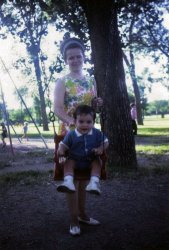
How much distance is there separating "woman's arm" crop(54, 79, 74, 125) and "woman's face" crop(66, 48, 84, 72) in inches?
8.3

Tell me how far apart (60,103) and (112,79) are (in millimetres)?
3890

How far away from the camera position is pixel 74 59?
4.12 m

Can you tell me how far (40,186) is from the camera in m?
6.91

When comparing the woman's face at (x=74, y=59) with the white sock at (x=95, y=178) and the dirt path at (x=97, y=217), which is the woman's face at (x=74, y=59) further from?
the dirt path at (x=97, y=217)

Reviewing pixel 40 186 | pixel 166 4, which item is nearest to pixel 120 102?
pixel 40 186

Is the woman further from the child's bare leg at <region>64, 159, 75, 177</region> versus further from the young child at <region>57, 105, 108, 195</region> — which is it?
the child's bare leg at <region>64, 159, 75, 177</region>

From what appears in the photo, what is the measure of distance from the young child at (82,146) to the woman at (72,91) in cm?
21

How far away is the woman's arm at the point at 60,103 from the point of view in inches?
158

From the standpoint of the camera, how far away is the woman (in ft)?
13.3

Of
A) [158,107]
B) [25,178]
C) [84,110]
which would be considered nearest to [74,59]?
[84,110]

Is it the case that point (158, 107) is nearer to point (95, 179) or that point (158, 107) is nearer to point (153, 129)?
point (153, 129)

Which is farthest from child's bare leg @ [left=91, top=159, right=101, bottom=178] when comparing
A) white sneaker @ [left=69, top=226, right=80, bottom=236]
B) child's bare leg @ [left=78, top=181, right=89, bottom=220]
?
white sneaker @ [left=69, top=226, right=80, bottom=236]

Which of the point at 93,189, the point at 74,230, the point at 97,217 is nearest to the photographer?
the point at 93,189

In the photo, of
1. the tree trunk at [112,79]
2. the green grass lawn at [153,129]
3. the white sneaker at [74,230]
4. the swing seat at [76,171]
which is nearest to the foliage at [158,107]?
the green grass lawn at [153,129]
